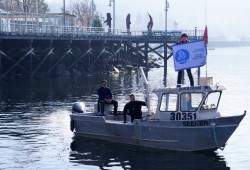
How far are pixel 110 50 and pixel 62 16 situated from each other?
8.96 m

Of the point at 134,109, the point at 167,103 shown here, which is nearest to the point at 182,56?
the point at 167,103

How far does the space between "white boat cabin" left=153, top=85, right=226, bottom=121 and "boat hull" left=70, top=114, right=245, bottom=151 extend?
538mm

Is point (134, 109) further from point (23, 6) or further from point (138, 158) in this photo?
point (23, 6)

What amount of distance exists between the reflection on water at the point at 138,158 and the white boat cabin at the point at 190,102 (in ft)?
5.15

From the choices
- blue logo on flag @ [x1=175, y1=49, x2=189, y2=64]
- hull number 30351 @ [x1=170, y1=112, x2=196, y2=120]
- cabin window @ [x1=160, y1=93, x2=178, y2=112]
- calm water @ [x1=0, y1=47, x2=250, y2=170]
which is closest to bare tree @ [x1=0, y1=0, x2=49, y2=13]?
calm water @ [x1=0, y1=47, x2=250, y2=170]

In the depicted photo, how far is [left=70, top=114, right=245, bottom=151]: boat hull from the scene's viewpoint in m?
27.2

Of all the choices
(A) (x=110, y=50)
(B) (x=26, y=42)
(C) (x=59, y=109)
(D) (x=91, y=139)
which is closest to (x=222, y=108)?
(C) (x=59, y=109)

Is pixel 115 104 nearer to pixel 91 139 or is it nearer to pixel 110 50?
pixel 91 139

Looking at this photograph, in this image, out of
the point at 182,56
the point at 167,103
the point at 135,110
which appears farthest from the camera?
the point at 135,110

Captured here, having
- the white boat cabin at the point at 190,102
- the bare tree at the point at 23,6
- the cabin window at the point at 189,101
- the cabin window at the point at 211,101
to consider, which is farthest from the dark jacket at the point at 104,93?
the bare tree at the point at 23,6

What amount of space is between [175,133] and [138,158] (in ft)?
6.29

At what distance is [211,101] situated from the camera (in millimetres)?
28000

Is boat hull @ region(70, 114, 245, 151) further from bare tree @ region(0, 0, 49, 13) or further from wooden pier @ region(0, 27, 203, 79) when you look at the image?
bare tree @ region(0, 0, 49, 13)

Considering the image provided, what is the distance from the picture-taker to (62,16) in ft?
301
